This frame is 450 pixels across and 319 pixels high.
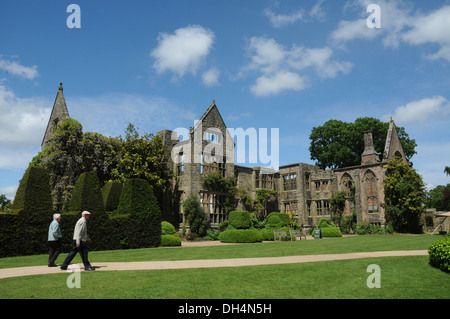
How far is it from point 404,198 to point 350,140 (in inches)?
717

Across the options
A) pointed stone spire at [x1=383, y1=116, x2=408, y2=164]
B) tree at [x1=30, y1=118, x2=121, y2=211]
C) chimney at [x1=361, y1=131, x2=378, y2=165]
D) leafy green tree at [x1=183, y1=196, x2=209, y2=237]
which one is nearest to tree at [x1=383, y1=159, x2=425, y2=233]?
pointed stone spire at [x1=383, y1=116, x2=408, y2=164]

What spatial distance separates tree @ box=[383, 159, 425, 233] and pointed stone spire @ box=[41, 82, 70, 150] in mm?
35049

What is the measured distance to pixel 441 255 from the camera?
10.4m

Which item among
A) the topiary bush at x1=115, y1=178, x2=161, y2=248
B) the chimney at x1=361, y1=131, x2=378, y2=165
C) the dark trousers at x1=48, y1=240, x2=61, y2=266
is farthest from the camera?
the chimney at x1=361, y1=131, x2=378, y2=165

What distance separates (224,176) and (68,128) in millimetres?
15960

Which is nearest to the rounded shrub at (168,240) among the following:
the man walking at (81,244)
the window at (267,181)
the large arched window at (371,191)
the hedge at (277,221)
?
the man walking at (81,244)

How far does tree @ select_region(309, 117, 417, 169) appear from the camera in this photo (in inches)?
2040

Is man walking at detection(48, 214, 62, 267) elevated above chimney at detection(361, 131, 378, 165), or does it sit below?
below

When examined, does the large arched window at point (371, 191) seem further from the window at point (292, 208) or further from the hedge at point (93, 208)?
the hedge at point (93, 208)

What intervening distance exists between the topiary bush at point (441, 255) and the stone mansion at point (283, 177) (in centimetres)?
2378

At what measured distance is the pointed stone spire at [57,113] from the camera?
1357 inches

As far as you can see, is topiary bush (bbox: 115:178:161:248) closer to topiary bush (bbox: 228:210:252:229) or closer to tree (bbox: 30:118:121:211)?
topiary bush (bbox: 228:210:252:229)

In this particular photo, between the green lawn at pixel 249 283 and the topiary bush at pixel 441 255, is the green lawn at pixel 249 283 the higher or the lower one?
the lower one

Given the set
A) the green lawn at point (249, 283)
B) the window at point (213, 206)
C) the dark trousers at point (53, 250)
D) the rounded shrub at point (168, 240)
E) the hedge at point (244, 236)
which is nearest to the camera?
the green lawn at point (249, 283)
